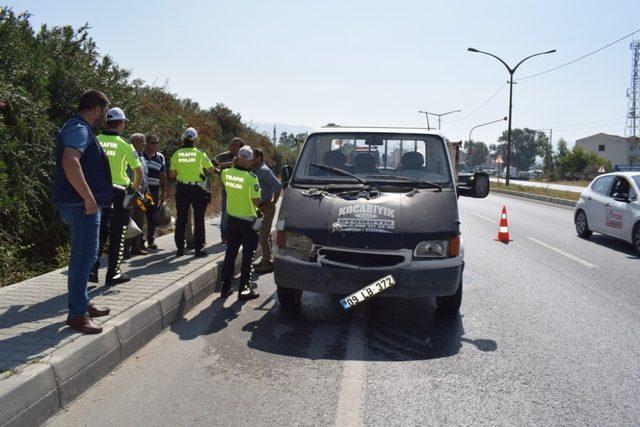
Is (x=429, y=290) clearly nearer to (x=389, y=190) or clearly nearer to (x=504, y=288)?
(x=389, y=190)

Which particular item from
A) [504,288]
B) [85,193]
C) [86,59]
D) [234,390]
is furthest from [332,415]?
[86,59]

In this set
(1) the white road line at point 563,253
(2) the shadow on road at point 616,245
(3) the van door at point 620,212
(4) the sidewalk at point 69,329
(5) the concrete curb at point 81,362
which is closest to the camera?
(5) the concrete curb at point 81,362

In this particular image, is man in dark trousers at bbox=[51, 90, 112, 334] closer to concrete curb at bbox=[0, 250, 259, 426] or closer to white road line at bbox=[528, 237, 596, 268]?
concrete curb at bbox=[0, 250, 259, 426]

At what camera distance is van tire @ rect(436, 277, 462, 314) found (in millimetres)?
5781

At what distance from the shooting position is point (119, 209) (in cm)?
614

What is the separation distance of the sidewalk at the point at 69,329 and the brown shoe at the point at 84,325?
5cm

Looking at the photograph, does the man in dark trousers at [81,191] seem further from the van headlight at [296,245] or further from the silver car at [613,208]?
the silver car at [613,208]

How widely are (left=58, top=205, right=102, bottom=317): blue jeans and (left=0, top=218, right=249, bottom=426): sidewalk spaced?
0.81 feet

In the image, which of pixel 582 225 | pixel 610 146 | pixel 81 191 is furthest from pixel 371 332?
pixel 610 146

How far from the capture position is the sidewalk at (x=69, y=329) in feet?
11.1

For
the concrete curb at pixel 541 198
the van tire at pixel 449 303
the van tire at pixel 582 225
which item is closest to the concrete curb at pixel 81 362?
the van tire at pixel 449 303

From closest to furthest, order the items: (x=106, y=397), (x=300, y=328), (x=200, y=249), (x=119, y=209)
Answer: (x=106, y=397) → (x=300, y=328) → (x=119, y=209) → (x=200, y=249)

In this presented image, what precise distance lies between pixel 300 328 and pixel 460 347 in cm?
154

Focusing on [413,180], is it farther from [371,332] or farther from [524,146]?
[524,146]
